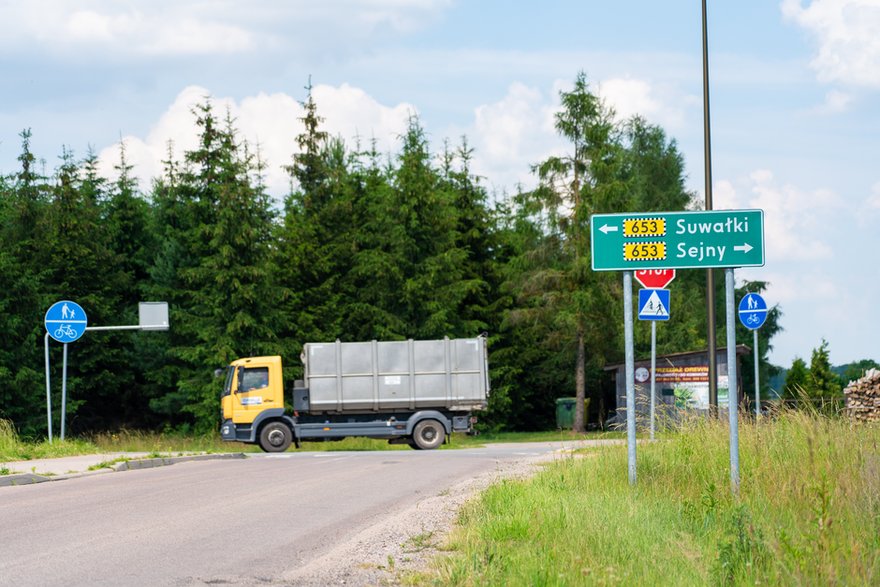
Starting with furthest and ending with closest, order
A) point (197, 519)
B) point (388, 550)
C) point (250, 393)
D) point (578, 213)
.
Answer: point (578, 213)
point (250, 393)
point (197, 519)
point (388, 550)

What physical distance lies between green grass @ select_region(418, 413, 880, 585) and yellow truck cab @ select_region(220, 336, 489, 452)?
15.3 meters

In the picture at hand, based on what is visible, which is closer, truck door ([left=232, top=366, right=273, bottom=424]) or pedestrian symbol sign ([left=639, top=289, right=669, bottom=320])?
pedestrian symbol sign ([left=639, top=289, right=669, bottom=320])

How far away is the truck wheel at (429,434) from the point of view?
3009 centimetres

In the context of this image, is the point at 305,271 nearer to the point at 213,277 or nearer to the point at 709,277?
the point at 213,277

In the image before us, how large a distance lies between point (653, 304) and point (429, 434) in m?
12.1

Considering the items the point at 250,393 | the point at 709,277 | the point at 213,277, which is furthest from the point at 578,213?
the point at 709,277

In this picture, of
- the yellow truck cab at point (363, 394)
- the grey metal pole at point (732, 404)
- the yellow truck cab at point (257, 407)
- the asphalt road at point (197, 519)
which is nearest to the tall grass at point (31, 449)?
the asphalt road at point (197, 519)

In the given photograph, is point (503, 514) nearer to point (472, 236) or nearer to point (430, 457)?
point (430, 457)

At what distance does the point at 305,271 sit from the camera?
48.7 m

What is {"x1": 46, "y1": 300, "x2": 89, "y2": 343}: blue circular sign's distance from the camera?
24.1 m

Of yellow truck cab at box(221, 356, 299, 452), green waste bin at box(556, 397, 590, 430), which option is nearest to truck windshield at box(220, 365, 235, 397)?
yellow truck cab at box(221, 356, 299, 452)

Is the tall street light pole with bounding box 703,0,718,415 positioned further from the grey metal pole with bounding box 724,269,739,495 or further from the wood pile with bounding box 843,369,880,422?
the grey metal pole with bounding box 724,269,739,495

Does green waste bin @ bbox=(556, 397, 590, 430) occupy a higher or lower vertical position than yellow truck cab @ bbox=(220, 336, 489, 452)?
lower

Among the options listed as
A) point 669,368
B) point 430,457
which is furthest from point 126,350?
point 430,457
